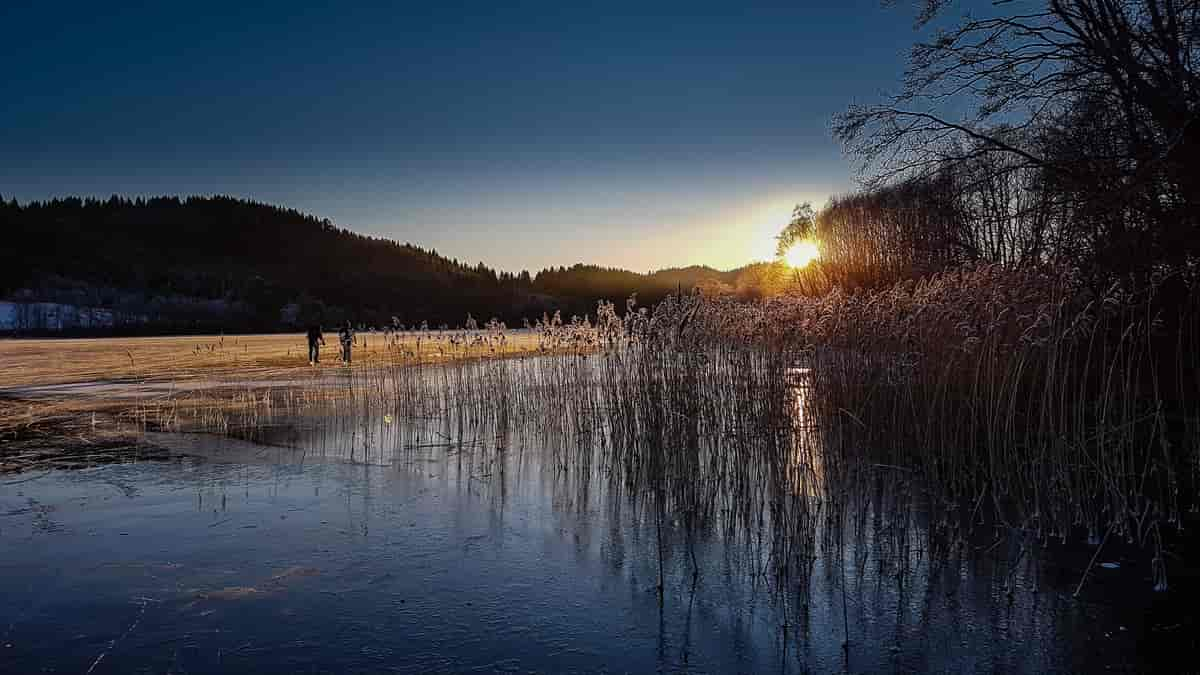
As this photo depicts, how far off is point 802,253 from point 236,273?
108m

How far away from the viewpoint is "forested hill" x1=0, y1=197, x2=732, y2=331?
90.4 meters

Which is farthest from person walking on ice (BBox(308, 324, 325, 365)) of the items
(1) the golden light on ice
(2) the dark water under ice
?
(1) the golden light on ice

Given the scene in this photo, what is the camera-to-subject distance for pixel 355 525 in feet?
25.7

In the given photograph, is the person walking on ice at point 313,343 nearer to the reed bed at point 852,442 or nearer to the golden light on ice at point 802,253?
the reed bed at point 852,442

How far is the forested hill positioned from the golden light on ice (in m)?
12.9

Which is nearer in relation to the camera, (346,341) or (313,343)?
(346,341)

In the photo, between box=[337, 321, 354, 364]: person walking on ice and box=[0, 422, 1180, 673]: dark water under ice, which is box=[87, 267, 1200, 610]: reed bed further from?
box=[337, 321, 354, 364]: person walking on ice

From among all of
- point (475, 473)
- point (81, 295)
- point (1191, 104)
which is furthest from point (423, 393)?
point (81, 295)

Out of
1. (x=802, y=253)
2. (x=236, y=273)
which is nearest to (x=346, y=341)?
(x=802, y=253)

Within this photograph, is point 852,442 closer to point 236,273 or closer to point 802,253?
point 802,253

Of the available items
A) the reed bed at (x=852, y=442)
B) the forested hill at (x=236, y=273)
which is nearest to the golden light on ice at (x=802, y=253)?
the forested hill at (x=236, y=273)

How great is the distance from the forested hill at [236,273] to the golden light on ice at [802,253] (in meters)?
12.9

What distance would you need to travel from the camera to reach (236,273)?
13888 centimetres

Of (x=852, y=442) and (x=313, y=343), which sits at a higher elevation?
(x=313, y=343)
